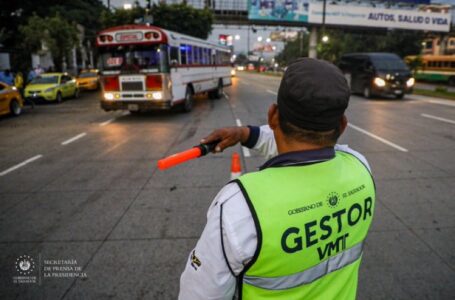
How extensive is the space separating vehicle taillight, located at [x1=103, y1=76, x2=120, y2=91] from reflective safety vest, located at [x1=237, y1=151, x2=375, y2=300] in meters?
13.0

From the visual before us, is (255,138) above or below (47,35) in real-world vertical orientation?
below

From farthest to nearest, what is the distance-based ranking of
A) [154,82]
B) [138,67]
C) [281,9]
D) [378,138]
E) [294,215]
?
[281,9] → [138,67] → [154,82] → [378,138] → [294,215]

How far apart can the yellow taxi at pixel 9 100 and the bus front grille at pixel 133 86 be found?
489 cm

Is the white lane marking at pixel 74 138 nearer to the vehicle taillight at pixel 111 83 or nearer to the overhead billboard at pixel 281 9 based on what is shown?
the vehicle taillight at pixel 111 83

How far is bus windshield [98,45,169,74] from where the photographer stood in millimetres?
13234

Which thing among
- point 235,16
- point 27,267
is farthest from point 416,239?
point 235,16

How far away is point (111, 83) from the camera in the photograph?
1360cm

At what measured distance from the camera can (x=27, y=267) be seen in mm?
3850


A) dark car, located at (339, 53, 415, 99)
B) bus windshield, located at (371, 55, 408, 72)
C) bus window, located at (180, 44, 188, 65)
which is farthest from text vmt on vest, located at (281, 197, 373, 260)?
bus windshield, located at (371, 55, 408, 72)

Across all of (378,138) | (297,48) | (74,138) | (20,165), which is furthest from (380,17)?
(20,165)

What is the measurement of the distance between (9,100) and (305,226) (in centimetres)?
1631

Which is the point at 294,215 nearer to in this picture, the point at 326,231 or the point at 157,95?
the point at 326,231

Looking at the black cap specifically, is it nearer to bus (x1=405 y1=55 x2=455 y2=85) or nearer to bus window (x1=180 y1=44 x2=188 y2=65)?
bus window (x1=180 y1=44 x2=188 y2=65)

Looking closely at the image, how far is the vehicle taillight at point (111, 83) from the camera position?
44.4 feet
